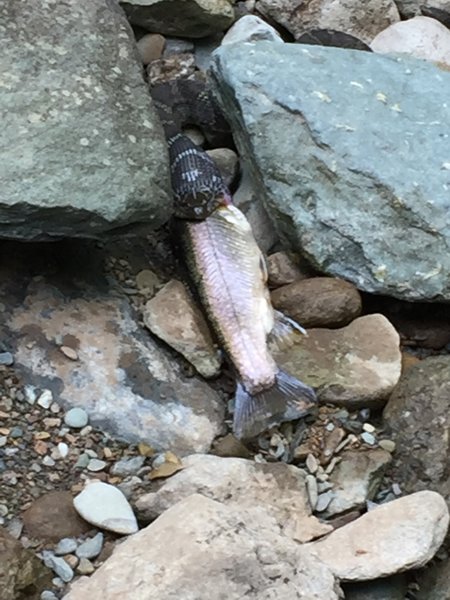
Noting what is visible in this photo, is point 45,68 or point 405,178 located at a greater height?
point 45,68

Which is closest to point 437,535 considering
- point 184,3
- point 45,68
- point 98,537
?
point 98,537

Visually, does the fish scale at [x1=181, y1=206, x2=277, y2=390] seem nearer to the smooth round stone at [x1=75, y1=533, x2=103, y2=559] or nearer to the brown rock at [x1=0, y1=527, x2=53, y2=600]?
the smooth round stone at [x1=75, y1=533, x2=103, y2=559]

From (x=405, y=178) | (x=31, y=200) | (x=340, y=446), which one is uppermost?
Answer: (x=31, y=200)

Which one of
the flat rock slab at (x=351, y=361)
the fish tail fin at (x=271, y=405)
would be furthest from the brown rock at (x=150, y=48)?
the fish tail fin at (x=271, y=405)

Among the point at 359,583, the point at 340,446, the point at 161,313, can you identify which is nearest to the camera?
the point at 359,583

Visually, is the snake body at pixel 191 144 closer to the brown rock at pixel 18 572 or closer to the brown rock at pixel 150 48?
the brown rock at pixel 150 48

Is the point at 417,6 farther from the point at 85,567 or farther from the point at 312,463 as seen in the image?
the point at 85,567

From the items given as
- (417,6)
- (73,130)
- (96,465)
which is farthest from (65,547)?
(417,6)

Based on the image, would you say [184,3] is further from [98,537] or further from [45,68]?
[98,537]
